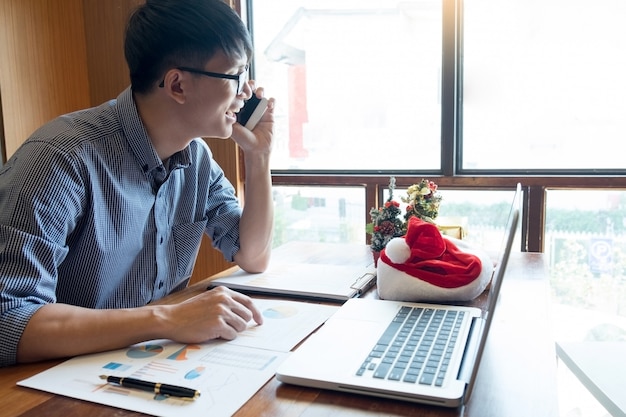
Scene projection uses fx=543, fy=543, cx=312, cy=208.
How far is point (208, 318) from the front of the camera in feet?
2.88

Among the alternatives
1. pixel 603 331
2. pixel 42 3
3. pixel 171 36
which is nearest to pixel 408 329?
pixel 171 36

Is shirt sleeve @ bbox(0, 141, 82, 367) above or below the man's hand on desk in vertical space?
above

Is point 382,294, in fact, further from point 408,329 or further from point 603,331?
point 603,331

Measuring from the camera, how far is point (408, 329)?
2.88ft

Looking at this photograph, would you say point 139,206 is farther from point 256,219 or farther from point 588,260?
point 588,260

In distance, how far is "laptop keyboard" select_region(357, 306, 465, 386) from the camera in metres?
0.71

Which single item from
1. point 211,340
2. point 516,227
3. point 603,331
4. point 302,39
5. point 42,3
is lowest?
point 603,331

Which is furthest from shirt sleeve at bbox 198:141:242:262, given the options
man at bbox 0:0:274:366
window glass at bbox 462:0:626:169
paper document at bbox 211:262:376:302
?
window glass at bbox 462:0:626:169

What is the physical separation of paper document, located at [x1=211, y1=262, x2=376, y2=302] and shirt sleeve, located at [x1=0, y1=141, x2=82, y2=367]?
1.29 feet

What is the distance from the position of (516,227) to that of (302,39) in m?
2.38

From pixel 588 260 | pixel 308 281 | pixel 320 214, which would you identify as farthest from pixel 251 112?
pixel 588 260

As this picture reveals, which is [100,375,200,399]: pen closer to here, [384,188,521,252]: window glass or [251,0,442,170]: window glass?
[384,188,521,252]: window glass

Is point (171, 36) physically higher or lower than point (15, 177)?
higher

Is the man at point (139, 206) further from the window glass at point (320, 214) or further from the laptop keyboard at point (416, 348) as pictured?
the window glass at point (320, 214)
